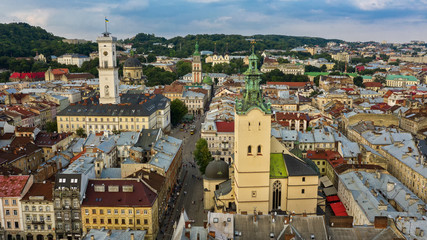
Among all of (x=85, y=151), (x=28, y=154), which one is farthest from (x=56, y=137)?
(x=85, y=151)

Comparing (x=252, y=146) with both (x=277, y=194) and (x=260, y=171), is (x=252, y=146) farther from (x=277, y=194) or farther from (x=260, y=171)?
(x=277, y=194)

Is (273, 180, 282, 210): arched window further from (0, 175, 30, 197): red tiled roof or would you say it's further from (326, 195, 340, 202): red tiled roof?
(0, 175, 30, 197): red tiled roof

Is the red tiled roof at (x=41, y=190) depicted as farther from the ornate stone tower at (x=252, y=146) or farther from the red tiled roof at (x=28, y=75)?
the red tiled roof at (x=28, y=75)

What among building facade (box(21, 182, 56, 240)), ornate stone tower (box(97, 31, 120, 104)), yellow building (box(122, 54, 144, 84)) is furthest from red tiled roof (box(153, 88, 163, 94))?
building facade (box(21, 182, 56, 240))

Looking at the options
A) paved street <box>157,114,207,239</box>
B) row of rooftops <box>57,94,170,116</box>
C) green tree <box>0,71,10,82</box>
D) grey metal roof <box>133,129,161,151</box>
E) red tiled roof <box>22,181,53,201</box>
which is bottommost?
paved street <box>157,114,207,239</box>

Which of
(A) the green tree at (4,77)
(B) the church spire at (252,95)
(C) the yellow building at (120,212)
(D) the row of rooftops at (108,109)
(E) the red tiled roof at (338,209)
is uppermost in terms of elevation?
(B) the church spire at (252,95)

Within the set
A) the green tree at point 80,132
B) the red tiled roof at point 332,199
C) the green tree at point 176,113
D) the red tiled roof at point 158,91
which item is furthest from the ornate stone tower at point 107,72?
the red tiled roof at point 332,199

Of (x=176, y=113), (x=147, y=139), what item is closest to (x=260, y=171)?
(x=147, y=139)
